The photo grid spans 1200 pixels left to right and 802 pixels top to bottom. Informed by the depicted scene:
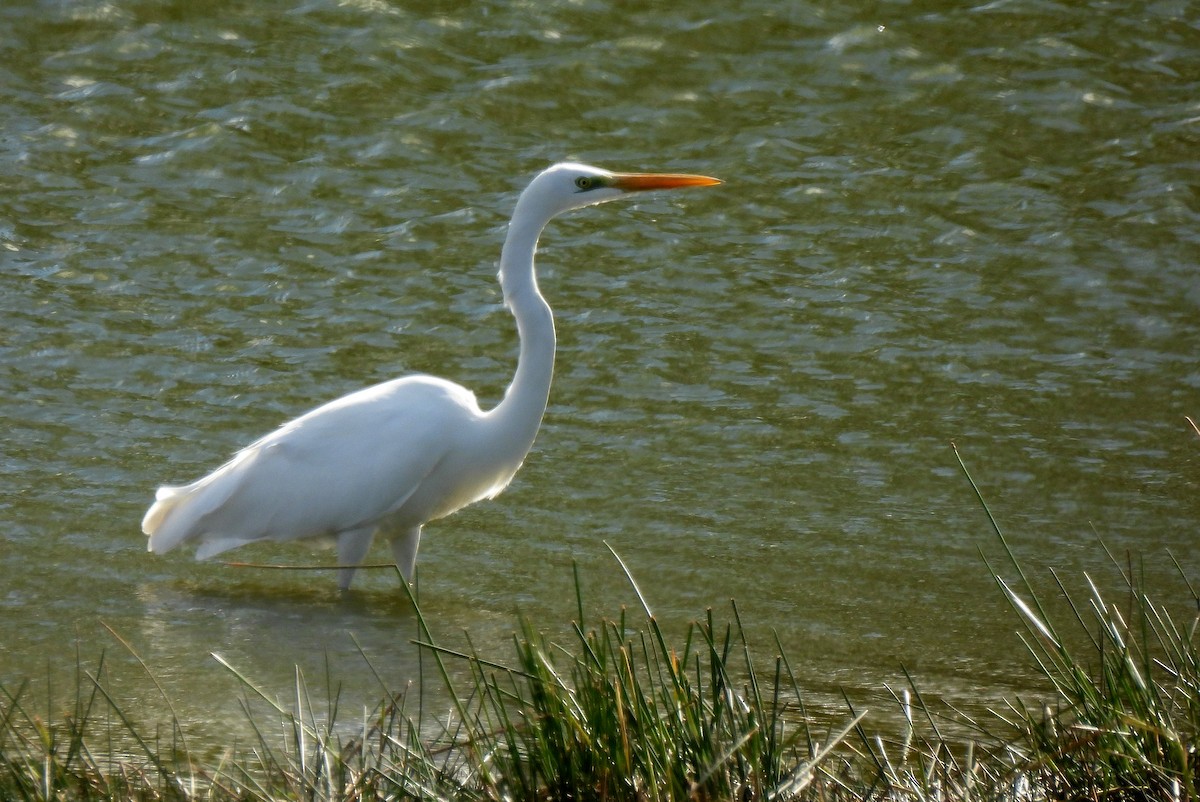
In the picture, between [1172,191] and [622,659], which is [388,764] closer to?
[622,659]

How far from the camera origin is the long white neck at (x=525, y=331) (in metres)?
4.71

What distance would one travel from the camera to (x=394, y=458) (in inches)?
184

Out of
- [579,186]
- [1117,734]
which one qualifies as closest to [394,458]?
[579,186]

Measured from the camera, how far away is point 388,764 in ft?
7.98

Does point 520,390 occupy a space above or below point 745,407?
above

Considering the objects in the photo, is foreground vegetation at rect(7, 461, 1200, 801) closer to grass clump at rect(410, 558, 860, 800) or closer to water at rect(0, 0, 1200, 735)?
grass clump at rect(410, 558, 860, 800)

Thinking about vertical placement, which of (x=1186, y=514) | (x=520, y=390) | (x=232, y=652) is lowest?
(x=1186, y=514)

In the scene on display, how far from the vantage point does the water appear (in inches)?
175

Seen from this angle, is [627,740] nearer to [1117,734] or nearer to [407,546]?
[1117,734]

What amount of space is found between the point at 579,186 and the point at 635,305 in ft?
7.74

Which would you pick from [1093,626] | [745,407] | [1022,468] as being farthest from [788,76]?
[1093,626]

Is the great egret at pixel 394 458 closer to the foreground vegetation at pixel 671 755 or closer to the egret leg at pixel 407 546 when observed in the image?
the egret leg at pixel 407 546

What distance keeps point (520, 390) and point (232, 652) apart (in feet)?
4.54

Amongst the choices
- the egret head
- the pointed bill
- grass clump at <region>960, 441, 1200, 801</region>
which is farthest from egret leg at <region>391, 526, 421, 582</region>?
grass clump at <region>960, 441, 1200, 801</region>
